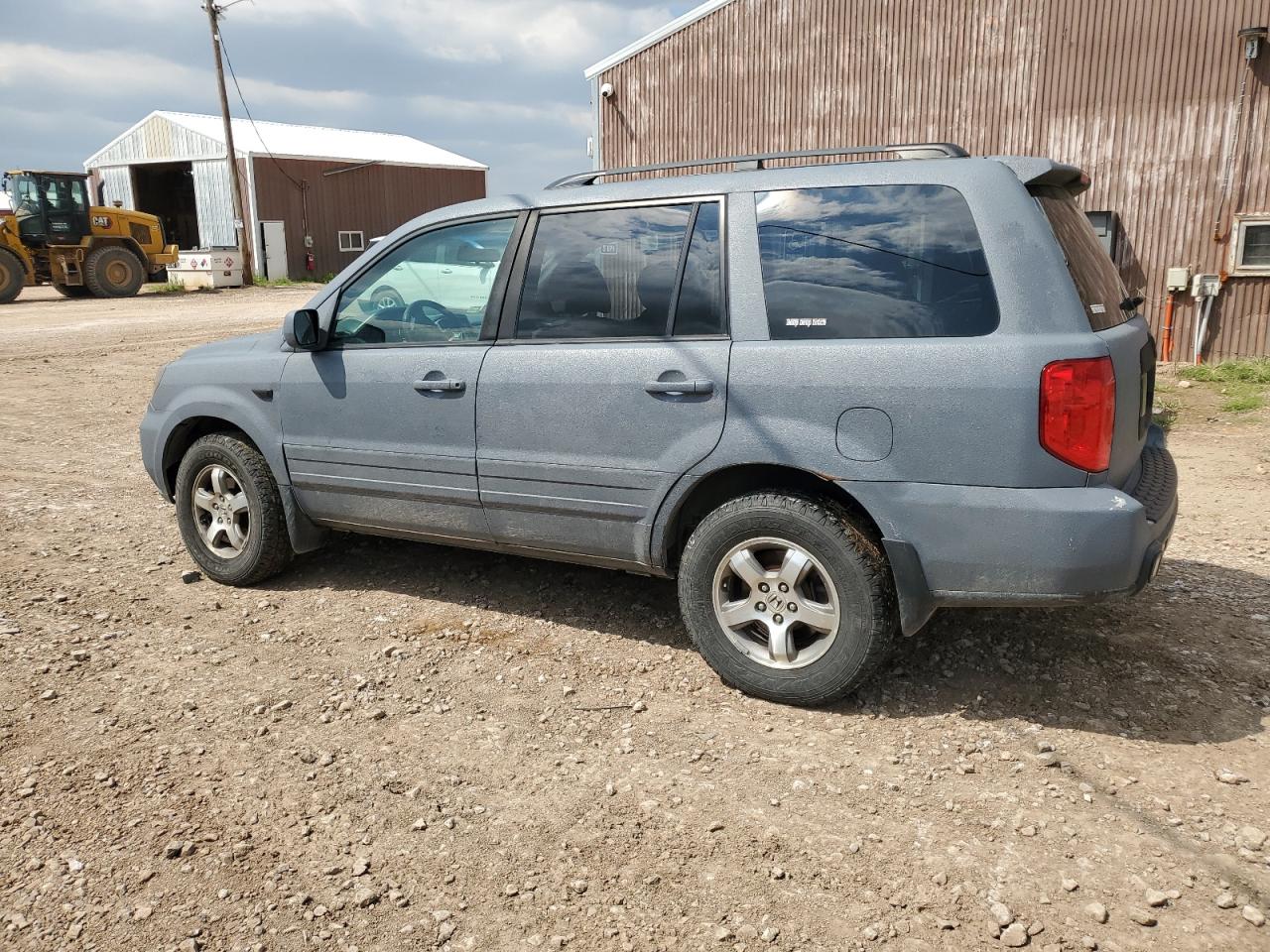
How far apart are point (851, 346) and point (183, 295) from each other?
26843mm

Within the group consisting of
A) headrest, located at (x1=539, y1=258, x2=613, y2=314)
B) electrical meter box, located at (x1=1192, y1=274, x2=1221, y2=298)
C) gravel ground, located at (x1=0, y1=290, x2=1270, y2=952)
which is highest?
headrest, located at (x1=539, y1=258, x2=613, y2=314)

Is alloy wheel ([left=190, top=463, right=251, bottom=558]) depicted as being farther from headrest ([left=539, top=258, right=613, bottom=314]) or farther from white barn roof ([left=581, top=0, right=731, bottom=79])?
white barn roof ([left=581, top=0, right=731, bottom=79])

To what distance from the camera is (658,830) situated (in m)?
2.93

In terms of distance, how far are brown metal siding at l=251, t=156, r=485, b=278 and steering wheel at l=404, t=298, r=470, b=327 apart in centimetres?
3004

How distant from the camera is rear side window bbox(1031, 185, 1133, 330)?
3328mm

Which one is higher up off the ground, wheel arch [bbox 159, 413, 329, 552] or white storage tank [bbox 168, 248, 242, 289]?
white storage tank [bbox 168, 248, 242, 289]

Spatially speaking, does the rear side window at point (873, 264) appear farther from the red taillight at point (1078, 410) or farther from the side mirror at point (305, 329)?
the side mirror at point (305, 329)

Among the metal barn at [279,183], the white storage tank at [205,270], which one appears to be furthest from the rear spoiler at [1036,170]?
the metal barn at [279,183]

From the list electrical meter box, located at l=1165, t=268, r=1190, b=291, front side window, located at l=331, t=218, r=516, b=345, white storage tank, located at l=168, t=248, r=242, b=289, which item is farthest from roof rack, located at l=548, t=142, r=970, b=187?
white storage tank, located at l=168, t=248, r=242, b=289

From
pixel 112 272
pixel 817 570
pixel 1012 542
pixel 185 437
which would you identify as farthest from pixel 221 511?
pixel 112 272

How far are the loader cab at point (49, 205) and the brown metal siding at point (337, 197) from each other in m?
8.04

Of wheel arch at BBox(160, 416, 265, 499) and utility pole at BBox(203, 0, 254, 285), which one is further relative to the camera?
utility pole at BBox(203, 0, 254, 285)

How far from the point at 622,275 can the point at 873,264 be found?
1.00m

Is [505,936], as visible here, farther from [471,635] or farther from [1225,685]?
[1225,685]
